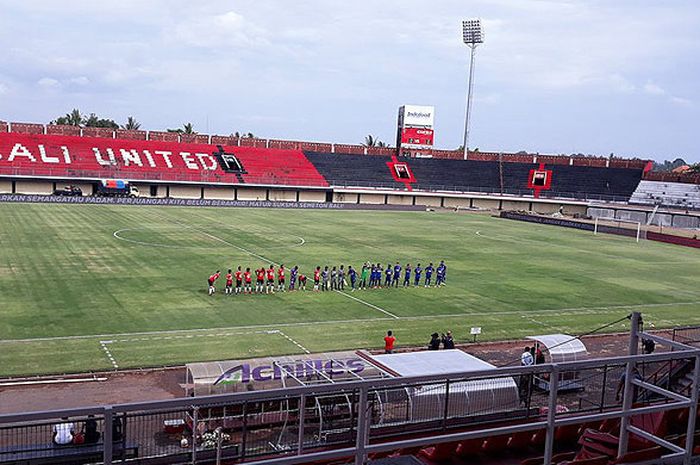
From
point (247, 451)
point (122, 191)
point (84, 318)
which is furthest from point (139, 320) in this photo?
point (122, 191)

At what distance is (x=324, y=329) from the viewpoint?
84.8 ft

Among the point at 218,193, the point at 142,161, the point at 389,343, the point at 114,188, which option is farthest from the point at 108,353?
the point at 142,161

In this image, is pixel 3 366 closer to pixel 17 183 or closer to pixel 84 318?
pixel 84 318

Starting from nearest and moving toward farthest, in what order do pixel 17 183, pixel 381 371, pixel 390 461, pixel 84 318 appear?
1. pixel 390 461
2. pixel 381 371
3. pixel 84 318
4. pixel 17 183

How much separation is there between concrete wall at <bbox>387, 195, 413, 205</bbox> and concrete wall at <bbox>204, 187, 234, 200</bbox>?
20.1m

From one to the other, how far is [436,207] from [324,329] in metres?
64.9

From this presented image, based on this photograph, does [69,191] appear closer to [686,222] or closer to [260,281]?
[260,281]

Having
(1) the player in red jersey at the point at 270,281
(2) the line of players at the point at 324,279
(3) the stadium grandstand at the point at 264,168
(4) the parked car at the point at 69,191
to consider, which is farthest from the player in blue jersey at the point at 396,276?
(3) the stadium grandstand at the point at 264,168

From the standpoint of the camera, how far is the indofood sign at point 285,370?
15188mm

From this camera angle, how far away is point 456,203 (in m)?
92.9

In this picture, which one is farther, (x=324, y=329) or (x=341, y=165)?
(x=341, y=165)

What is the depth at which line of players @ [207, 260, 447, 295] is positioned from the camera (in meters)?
31.4

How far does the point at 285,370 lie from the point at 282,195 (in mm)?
71339

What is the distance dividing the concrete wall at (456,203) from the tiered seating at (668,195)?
21.1m
